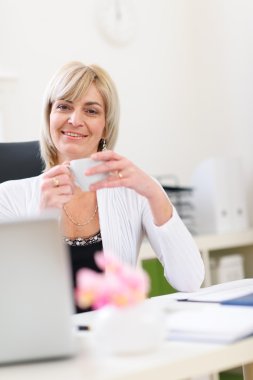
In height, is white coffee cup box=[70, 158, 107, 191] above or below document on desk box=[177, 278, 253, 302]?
above

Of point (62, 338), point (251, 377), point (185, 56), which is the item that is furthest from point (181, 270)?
point (185, 56)

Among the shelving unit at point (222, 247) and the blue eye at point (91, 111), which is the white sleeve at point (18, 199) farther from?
the shelving unit at point (222, 247)

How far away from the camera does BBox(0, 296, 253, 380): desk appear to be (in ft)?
2.83

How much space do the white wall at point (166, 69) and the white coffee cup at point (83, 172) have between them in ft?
5.48

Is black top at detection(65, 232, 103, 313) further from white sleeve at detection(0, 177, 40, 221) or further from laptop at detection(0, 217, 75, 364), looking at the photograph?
laptop at detection(0, 217, 75, 364)

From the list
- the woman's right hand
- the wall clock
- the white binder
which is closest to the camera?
the woman's right hand

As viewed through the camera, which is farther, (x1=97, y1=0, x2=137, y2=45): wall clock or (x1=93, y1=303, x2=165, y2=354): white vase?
(x1=97, y1=0, x2=137, y2=45): wall clock

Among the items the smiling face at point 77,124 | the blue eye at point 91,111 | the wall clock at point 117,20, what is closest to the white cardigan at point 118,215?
the smiling face at point 77,124

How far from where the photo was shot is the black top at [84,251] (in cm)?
→ 191

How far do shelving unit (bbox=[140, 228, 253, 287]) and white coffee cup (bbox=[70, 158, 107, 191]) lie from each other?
1421 mm

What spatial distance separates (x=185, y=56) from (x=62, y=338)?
2.98m

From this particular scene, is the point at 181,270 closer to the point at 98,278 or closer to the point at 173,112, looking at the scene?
the point at 98,278

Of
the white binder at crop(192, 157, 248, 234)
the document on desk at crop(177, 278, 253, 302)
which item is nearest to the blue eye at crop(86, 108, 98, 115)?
the document on desk at crop(177, 278, 253, 302)

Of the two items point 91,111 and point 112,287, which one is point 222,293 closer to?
point 112,287
